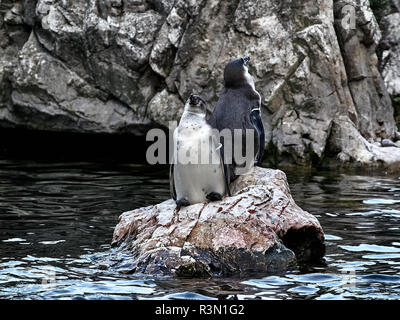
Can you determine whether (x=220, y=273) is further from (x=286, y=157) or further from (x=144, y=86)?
(x=144, y=86)

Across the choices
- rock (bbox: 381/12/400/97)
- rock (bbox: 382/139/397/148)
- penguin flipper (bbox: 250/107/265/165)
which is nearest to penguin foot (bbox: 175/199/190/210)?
penguin flipper (bbox: 250/107/265/165)

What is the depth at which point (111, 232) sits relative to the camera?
27.9 feet

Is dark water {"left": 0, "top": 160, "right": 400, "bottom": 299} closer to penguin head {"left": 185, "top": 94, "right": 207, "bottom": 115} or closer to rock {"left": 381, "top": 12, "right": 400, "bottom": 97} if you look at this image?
penguin head {"left": 185, "top": 94, "right": 207, "bottom": 115}

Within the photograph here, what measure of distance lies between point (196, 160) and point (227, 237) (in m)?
0.86

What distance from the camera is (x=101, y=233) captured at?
332 inches

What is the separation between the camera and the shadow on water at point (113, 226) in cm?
588

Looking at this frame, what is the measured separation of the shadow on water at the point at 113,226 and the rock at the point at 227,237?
0.61 feet

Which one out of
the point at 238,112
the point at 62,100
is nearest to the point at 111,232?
the point at 238,112

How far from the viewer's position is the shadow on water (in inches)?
232

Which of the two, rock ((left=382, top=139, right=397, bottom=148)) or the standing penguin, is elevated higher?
the standing penguin

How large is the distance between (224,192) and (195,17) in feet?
23.7

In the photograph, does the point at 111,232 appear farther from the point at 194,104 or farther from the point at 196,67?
the point at 196,67

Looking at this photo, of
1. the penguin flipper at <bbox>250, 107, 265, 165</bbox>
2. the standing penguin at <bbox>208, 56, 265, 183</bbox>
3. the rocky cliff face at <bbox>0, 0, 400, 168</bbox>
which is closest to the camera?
the standing penguin at <bbox>208, 56, 265, 183</bbox>
